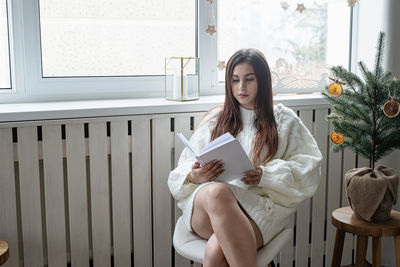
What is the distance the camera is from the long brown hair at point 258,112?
2084mm

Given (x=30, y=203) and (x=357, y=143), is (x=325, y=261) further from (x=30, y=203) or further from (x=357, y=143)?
(x=30, y=203)

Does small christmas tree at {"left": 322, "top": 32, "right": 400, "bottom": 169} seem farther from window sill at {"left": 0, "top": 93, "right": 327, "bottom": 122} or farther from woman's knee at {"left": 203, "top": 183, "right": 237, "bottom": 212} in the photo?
woman's knee at {"left": 203, "top": 183, "right": 237, "bottom": 212}

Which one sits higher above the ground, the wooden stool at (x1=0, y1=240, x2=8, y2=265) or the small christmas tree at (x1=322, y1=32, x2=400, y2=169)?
the small christmas tree at (x1=322, y1=32, x2=400, y2=169)

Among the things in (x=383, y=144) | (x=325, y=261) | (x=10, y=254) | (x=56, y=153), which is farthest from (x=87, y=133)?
(x=325, y=261)

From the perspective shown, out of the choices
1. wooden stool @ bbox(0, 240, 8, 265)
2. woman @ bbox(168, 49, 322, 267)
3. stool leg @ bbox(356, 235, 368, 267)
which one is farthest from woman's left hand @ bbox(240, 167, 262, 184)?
wooden stool @ bbox(0, 240, 8, 265)

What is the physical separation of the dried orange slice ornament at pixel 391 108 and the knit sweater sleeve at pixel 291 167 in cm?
32

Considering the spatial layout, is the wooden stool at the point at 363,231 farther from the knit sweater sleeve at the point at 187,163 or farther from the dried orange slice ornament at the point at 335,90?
the knit sweater sleeve at the point at 187,163

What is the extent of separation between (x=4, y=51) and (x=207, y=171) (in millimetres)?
1035

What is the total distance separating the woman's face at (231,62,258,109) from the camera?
210cm

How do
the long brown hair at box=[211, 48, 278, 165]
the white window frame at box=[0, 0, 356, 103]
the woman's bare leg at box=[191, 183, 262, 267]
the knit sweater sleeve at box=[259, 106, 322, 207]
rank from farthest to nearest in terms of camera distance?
the white window frame at box=[0, 0, 356, 103] < the long brown hair at box=[211, 48, 278, 165] < the knit sweater sleeve at box=[259, 106, 322, 207] < the woman's bare leg at box=[191, 183, 262, 267]

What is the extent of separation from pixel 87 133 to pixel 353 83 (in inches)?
45.6

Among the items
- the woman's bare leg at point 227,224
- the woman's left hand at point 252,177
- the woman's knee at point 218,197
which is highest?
the woman's left hand at point 252,177

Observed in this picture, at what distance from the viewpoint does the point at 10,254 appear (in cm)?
203

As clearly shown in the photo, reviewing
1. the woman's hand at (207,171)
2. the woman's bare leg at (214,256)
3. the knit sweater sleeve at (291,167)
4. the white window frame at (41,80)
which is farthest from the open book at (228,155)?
the white window frame at (41,80)
